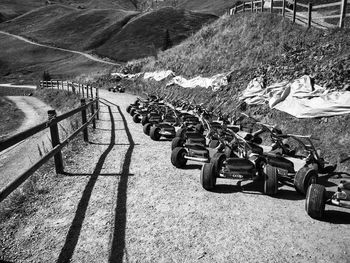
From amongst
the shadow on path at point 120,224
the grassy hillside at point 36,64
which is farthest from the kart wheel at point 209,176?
the grassy hillside at point 36,64

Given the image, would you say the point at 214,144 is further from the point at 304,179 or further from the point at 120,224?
the point at 120,224

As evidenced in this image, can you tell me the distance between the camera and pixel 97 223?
210 inches

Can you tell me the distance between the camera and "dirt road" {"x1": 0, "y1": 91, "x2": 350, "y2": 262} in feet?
14.8

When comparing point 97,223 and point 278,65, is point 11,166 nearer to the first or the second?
point 97,223

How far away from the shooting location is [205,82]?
73.1 ft

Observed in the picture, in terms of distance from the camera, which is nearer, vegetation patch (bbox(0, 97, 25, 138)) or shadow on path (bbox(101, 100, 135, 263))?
shadow on path (bbox(101, 100, 135, 263))

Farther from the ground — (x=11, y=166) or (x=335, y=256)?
(x=335, y=256)

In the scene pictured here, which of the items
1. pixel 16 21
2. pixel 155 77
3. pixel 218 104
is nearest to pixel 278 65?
pixel 218 104

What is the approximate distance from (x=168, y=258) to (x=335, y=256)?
2.34 meters

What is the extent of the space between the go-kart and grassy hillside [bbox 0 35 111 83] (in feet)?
215

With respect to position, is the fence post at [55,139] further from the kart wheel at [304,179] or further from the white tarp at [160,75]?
the white tarp at [160,75]

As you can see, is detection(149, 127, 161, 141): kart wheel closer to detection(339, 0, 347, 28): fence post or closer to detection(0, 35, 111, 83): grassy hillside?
detection(339, 0, 347, 28): fence post

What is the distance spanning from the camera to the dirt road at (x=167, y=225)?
14.8 feet

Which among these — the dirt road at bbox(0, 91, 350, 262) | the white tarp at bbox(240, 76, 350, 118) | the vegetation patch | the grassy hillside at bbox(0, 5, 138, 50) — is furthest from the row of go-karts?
the grassy hillside at bbox(0, 5, 138, 50)
